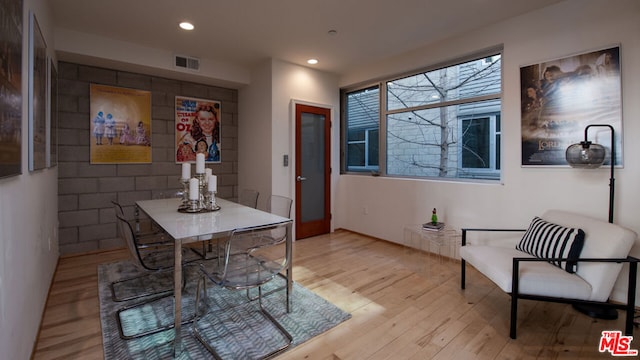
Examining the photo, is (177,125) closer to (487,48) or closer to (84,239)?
(84,239)

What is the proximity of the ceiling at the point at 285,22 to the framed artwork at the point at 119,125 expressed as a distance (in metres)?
0.73

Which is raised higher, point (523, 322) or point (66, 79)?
point (66, 79)

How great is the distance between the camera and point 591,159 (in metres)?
2.45

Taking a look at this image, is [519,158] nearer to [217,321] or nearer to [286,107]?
[286,107]

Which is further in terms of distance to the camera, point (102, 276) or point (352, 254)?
point (352, 254)

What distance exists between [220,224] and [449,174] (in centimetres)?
286

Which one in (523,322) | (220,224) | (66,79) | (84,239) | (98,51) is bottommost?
(523,322)

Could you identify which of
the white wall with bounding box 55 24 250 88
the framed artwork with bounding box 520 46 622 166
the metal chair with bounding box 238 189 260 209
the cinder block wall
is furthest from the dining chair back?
the framed artwork with bounding box 520 46 622 166

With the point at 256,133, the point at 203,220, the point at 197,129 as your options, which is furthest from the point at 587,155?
the point at 197,129

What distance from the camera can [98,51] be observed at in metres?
3.50

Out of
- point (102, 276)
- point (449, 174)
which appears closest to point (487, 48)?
point (449, 174)

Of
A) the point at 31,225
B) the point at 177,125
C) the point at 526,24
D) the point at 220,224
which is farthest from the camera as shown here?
the point at 177,125

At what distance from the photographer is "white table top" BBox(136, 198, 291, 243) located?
1.97 meters

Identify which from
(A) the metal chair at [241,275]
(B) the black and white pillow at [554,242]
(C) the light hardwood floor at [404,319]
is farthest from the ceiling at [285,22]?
(C) the light hardwood floor at [404,319]
